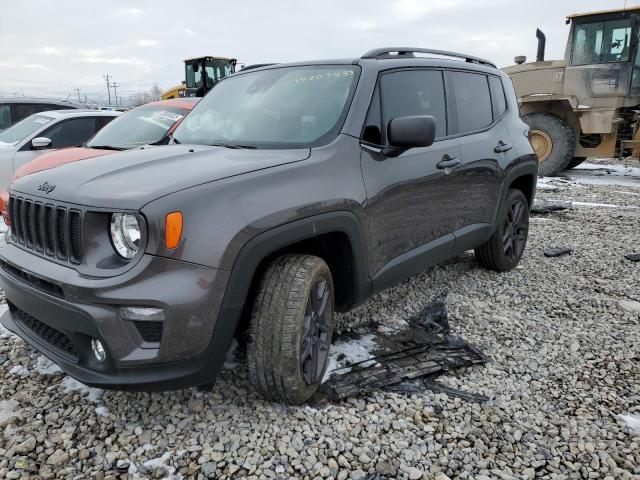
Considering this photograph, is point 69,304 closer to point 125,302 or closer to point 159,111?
point 125,302

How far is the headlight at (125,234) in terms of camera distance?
203 centimetres

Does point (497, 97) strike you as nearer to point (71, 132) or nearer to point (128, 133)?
point (128, 133)

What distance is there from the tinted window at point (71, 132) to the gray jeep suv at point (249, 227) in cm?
397

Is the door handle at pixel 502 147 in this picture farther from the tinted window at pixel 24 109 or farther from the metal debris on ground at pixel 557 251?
the tinted window at pixel 24 109

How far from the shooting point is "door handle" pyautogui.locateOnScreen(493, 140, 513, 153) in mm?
4091

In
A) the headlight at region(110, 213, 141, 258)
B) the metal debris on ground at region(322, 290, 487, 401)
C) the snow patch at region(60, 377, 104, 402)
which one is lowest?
the snow patch at region(60, 377, 104, 402)

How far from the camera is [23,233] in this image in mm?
2447

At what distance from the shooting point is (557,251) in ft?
17.7

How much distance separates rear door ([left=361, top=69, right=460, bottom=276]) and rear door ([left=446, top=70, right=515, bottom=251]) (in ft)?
0.49

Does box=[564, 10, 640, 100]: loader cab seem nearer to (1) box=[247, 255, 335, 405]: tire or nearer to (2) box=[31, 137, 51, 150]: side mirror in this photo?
(2) box=[31, 137, 51, 150]: side mirror

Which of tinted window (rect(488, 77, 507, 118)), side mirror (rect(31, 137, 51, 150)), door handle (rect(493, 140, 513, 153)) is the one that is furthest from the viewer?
side mirror (rect(31, 137, 51, 150))

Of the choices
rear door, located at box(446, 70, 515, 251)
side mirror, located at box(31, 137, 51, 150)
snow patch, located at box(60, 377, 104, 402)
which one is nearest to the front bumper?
snow patch, located at box(60, 377, 104, 402)

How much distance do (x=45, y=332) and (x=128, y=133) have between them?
151 inches

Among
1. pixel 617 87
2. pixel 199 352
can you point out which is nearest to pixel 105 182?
pixel 199 352
